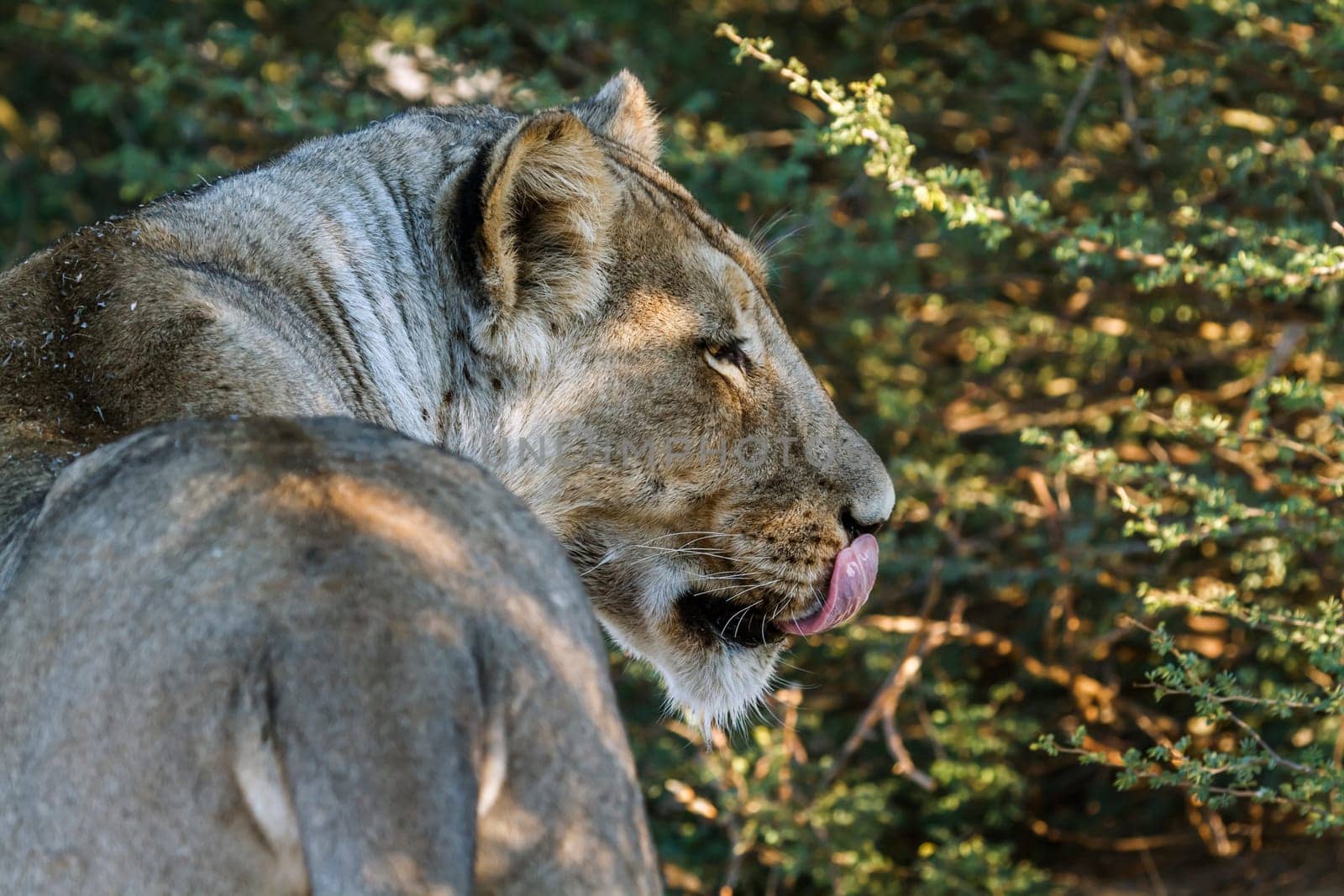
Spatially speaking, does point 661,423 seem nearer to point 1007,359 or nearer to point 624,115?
point 624,115

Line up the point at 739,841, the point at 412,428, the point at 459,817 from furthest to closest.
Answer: the point at 739,841, the point at 412,428, the point at 459,817

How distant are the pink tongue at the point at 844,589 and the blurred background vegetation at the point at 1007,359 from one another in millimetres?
770

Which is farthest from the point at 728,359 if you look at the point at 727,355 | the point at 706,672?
the point at 706,672

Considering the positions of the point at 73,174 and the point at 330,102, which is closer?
the point at 330,102

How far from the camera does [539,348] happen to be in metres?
2.77

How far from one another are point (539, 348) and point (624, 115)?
2.87ft

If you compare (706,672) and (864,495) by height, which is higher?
(864,495)

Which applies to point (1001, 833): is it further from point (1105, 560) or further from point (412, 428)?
point (412, 428)

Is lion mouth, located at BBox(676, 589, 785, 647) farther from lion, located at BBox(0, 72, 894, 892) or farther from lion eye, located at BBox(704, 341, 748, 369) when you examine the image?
lion eye, located at BBox(704, 341, 748, 369)

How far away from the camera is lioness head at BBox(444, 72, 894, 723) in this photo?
276 centimetres

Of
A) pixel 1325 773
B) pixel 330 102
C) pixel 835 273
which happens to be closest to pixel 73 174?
pixel 330 102

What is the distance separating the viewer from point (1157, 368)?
208 inches

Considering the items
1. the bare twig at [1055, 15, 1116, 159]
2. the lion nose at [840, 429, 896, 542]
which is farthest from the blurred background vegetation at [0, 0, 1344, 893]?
the lion nose at [840, 429, 896, 542]

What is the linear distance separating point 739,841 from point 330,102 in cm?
299
